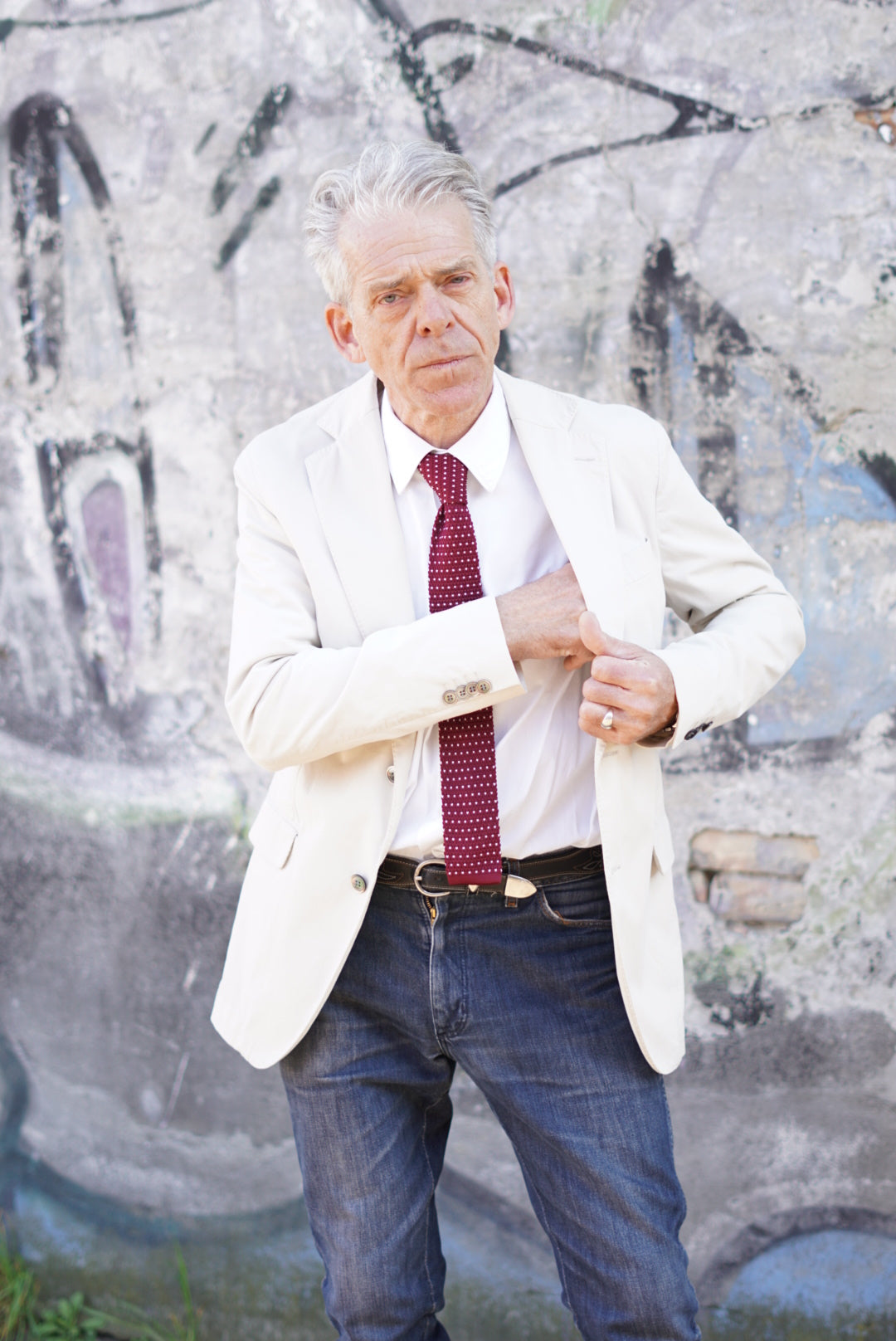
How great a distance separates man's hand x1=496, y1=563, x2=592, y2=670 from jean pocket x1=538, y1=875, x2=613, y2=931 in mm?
375

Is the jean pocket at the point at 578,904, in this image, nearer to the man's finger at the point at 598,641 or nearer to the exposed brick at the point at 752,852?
the man's finger at the point at 598,641

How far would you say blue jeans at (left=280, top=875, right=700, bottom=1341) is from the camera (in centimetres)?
161

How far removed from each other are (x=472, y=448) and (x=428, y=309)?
222 mm

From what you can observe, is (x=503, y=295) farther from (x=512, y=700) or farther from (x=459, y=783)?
(x=459, y=783)

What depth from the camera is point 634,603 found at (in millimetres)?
1654

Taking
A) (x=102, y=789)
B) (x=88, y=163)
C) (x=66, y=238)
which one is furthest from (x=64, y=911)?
(x=88, y=163)

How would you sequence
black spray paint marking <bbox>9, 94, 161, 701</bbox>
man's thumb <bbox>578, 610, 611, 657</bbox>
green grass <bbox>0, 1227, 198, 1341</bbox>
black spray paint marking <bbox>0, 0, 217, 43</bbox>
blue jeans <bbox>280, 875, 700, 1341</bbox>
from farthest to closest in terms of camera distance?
green grass <bbox>0, 1227, 198, 1341</bbox>, black spray paint marking <bbox>9, 94, 161, 701</bbox>, black spray paint marking <bbox>0, 0, 217, 43</bbox>, blue jeans <bbox>280, 875, 700, 1341</bbox>, man's thumb <bbox>578, 610, 611, 657</bbox>

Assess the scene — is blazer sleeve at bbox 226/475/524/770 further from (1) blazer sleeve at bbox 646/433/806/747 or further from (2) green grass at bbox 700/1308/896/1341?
(2) green grass at bbox 700/1308/896/1341

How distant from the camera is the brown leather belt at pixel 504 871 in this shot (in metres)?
1.65

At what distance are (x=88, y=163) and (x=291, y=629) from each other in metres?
1.68

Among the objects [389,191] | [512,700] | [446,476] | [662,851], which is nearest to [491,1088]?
[662,851]

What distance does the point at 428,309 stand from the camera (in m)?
1.63

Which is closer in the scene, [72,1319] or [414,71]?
[414,71]

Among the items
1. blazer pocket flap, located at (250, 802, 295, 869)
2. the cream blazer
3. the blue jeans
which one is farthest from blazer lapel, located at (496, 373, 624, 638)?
blazer pocket flap, located at (250, 802, 295, 869)
